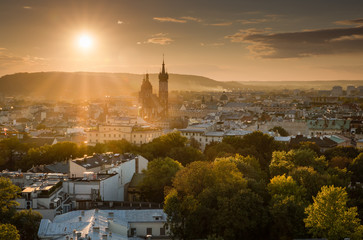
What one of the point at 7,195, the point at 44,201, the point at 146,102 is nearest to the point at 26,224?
the point at 7,195

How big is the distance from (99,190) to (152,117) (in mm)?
87773

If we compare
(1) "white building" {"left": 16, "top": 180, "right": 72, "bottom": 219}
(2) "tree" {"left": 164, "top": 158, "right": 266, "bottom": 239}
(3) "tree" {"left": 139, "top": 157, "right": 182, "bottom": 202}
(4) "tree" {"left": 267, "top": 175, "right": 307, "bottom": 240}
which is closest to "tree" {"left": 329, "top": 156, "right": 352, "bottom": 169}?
Answer: (3) "tree" {"left": 139, "top": 157, "right": 182, "bottom": 202}

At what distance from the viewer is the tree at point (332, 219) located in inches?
1091

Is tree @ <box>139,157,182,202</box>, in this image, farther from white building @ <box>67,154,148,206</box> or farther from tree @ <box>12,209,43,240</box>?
tree @ <box>12,209,43,240</box>

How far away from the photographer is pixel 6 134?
86562mm

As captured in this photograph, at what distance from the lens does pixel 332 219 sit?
28.4 m

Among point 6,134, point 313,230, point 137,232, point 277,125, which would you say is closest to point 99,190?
point 137,232

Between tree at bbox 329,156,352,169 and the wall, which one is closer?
the wall

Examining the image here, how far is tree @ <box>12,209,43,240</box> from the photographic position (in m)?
30.4

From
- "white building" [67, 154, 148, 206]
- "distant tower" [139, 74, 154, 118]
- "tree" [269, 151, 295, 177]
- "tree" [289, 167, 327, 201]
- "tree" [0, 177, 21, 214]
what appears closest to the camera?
"tree" [0, 177, 21, 214]

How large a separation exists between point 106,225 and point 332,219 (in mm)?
14572

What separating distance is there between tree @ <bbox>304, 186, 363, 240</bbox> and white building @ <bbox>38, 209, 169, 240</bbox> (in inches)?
418

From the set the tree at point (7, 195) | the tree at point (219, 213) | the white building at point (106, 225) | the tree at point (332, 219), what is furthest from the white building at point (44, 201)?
the tree at point (332, 219)

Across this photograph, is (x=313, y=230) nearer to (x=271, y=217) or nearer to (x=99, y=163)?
(x=271, y=217)
